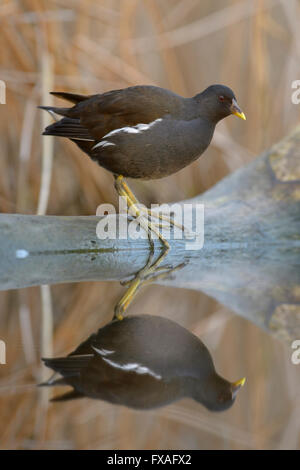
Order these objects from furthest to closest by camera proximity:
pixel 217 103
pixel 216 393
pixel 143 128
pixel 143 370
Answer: pixel 217 103, pixel 143 128, pixel 143 370, pixel 216 393

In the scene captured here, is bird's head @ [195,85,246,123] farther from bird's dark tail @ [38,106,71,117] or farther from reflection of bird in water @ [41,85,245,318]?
bird's dark tail @ [38,106,71,117]

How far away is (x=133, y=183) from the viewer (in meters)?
4.99

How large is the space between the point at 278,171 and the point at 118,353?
7.80ft

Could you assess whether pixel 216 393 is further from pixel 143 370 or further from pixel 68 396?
pixel 68 396

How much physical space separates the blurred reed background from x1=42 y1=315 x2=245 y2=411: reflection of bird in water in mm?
46

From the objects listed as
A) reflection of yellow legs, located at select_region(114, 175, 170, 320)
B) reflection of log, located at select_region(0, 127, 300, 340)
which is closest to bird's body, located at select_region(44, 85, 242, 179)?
reflection of yellow legs, located at select_region(114, 175, 170, 320)

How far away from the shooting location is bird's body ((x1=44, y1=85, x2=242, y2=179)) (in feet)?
10.2

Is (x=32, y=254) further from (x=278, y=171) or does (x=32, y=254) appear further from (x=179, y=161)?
(x=278, y=171)

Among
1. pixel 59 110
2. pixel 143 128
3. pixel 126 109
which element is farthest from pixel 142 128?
pixel 59 110

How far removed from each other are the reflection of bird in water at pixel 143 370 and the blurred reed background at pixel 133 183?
0.05 metres

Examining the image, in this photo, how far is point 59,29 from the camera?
13.5 ft

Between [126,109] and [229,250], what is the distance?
3.52 feet
